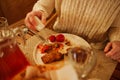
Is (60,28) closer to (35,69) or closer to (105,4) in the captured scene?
(105,4)

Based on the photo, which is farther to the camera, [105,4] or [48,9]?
[48,9]

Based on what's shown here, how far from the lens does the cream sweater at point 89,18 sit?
1003 mm

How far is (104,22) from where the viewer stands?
103 cm

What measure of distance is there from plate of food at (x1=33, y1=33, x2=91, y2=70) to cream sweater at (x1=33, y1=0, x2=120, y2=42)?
16 centimetres

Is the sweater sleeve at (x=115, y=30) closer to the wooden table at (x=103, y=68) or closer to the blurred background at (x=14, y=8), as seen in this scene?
the wooden table at (x=103, y=68)

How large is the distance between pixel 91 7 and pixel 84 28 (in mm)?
131

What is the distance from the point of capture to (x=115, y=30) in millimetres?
1028

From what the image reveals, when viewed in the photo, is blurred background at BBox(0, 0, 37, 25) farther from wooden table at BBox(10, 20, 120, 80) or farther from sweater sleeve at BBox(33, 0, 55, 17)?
wooden table at BBox(10, 20, 120, 80)

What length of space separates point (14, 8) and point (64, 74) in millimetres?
1956

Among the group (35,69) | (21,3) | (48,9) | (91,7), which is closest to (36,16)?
(48,9)

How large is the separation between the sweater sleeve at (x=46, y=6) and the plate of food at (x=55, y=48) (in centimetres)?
25

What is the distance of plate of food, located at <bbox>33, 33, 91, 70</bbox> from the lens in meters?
0.82

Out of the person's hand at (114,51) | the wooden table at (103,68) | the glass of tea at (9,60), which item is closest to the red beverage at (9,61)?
the glass of tea at (9,60)

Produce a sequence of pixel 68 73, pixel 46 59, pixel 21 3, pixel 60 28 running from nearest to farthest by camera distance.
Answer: pixel 68 73, pixel 46 59, pixel 60 28, pixel 21 3
